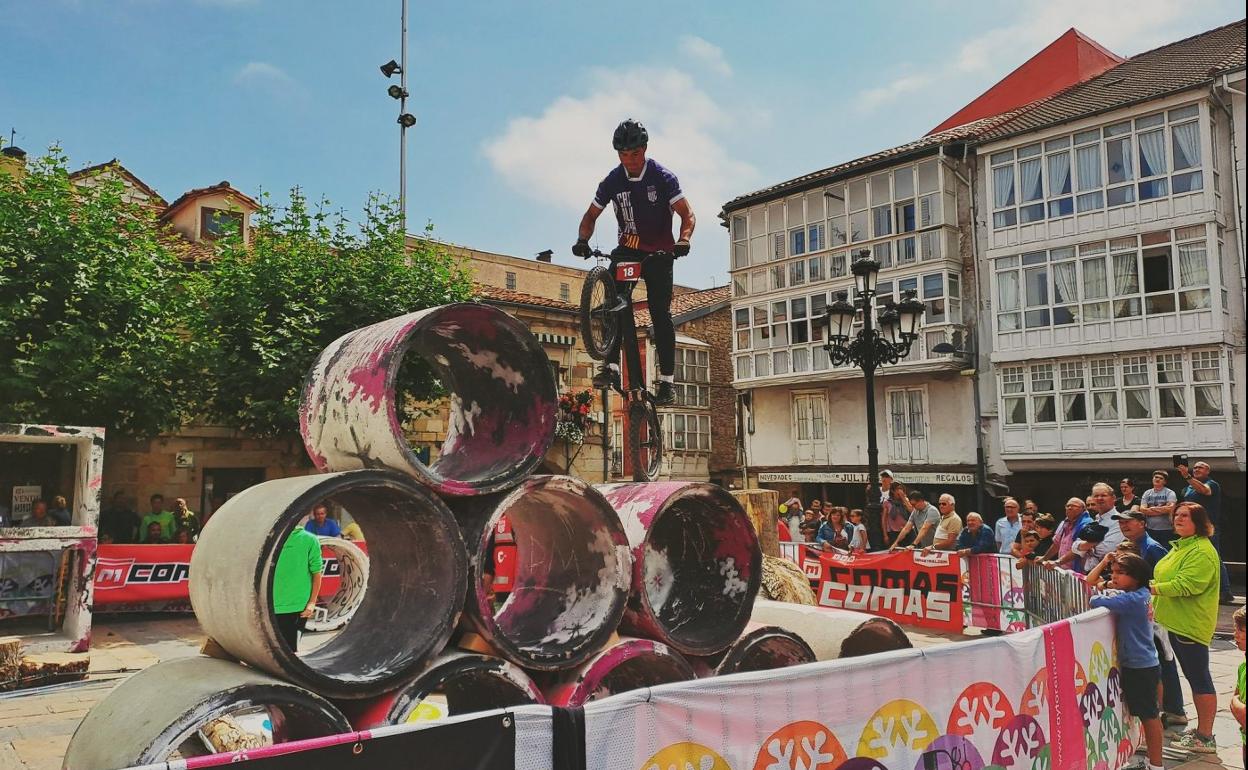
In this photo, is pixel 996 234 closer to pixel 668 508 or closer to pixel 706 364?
pixel 706 364

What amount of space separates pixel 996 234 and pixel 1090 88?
605 centimetres

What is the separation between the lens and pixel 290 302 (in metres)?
17.3

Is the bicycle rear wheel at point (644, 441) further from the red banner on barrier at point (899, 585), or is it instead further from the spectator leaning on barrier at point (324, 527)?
the spectator leaning on barrier at point (324, 527)

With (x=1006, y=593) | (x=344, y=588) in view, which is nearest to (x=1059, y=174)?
(x=1006, y=593)

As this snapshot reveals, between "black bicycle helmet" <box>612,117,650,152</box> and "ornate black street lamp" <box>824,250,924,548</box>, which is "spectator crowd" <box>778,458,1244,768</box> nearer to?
"ornate black street lamp" <box>824,250,924,548</box>

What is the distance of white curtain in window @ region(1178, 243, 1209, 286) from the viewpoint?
22016 mm

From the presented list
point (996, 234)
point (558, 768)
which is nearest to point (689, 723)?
point (558, 768)

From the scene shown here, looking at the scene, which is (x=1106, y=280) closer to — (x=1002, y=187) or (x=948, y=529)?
(x=1002, y=187)

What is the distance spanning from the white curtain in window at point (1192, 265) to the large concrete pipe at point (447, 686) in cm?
2317

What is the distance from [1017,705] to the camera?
194 inches

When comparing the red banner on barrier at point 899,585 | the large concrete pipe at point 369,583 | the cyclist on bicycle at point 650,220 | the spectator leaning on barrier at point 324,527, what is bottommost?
the red banner on barrier at point 899,585

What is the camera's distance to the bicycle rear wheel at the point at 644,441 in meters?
6.44

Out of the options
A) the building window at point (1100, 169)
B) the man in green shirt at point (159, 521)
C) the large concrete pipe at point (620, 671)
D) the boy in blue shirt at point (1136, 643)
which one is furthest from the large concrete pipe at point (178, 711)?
the building window at point (1100, 169)

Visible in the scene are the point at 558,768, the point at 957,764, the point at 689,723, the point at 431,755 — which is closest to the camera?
the point at 431,755
